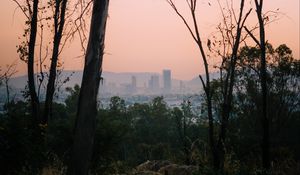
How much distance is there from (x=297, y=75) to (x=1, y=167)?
89.2ft

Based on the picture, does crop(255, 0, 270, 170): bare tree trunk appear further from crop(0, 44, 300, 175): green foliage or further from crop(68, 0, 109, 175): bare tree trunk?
crop(68, 0, 109, 175): bare tree trunk

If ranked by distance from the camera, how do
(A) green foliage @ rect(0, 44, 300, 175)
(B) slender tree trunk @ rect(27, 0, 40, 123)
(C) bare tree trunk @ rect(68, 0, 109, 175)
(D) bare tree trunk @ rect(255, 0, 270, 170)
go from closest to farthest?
1. (C) bare tree trunk @ rect(68, 0, 109, 175)
2. (A) green foliage @ rect(0, 44, 300, 175)
3. (B) slender tree trunk @ rect(27, 0, 40, 123)
4. (D) bare tree trunk @ rect(255, 0, 270, 170)

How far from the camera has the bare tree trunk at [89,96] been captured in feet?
19.4

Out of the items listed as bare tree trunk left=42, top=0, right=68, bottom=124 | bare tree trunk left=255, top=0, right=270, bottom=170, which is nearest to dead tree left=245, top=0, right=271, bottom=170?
bare tree trunk left=255, top=0, right=270, bottom=170

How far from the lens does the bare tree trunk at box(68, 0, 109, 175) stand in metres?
5.92

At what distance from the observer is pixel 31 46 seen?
11711 millimetres

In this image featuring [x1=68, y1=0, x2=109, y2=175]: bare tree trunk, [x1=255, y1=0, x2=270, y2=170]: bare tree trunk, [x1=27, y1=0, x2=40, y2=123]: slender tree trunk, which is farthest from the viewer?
[x1=255, y1=0, x2=270, y2=170]: bare tree trunk

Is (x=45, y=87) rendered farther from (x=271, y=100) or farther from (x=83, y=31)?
(x=271, y=100)

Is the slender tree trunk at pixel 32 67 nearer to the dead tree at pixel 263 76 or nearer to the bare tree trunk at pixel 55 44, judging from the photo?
the bare tree trunk at pixel 55 44

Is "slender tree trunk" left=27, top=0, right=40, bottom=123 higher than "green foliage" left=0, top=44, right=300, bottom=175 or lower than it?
higher

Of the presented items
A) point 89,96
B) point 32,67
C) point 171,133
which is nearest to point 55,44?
point 32,67

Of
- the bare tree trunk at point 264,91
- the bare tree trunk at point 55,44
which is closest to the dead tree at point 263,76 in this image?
the bare tree trunk at point 264,91

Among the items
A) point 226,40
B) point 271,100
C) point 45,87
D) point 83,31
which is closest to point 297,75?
point 271,100

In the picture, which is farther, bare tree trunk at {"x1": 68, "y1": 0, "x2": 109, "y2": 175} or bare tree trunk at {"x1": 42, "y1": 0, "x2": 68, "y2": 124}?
bare tree trunk at {"x1": 42, "y1": 0, "x2": 68, "y2": 124}
